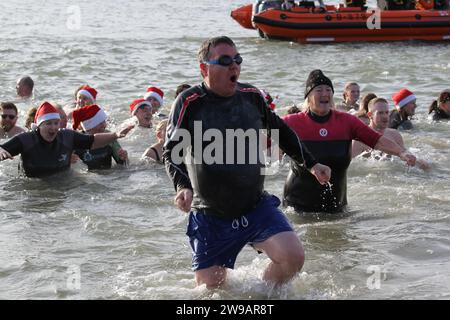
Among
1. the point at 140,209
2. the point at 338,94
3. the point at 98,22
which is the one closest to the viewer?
the point at 140,209

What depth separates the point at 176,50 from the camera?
75.1ft

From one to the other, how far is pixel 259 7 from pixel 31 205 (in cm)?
1578

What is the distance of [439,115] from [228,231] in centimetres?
834

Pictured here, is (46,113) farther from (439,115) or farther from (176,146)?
(439,115)

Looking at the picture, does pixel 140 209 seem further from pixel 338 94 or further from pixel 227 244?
pixel 338 94

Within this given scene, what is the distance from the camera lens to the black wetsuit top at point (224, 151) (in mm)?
5414

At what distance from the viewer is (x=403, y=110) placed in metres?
12.4

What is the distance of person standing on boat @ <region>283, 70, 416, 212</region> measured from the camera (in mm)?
7148

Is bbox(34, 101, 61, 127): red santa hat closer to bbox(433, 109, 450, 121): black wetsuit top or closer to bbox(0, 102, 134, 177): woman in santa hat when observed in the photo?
bbox(0, 102, 134, 177): woman in santa hat

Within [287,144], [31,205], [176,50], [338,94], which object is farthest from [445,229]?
[176,50]

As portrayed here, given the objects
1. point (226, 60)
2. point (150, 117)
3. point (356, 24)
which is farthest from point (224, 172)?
point (356, 24)

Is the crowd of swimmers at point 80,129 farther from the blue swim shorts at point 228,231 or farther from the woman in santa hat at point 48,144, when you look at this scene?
the blue swim shorts at point 228,231

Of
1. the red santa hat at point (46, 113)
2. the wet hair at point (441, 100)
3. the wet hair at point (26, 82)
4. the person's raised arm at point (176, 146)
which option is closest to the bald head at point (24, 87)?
the wet hair at point (26, 82)

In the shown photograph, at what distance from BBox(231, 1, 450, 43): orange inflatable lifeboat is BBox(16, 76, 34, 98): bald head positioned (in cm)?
882
